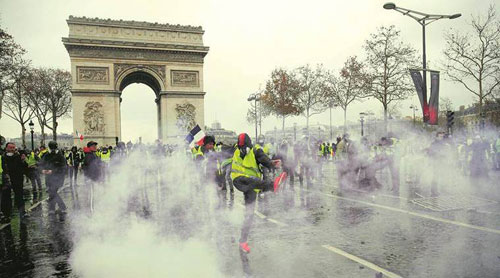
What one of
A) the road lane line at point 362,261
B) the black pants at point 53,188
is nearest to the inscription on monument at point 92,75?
the black pants at point 53,188

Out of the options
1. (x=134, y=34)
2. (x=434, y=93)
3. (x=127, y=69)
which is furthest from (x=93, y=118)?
(x=434, y=93)

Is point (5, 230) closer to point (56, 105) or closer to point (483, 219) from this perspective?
point (483, 219)

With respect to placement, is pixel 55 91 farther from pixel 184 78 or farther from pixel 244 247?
pixel 244 247

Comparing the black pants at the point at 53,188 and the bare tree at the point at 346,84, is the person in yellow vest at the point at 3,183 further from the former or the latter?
the bare tree at the point at 346,84

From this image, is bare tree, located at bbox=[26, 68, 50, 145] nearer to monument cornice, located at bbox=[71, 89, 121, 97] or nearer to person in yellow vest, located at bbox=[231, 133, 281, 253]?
monument cornice, located at bbox=[71, 89, 121, 97]

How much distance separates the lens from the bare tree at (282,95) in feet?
137

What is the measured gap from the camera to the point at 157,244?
19.4 ft

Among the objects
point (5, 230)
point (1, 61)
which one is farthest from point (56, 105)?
point (5, 230)

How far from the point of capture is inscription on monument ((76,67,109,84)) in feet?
115

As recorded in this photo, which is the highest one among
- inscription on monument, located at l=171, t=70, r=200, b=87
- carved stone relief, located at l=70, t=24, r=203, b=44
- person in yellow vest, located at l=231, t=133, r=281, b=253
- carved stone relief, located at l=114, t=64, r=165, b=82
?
carved stone relief, located at l=70, t=24, r=203, b=44

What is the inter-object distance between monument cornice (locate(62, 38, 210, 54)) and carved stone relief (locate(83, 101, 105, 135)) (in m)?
5.26

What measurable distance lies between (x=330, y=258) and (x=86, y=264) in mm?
3179

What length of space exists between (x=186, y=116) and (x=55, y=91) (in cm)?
2259

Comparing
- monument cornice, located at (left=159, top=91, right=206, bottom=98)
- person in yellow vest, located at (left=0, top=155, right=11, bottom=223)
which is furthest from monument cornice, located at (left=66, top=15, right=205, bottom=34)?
person in yellow vest, located at (left=0, top=155, right=11, bottom=223)
